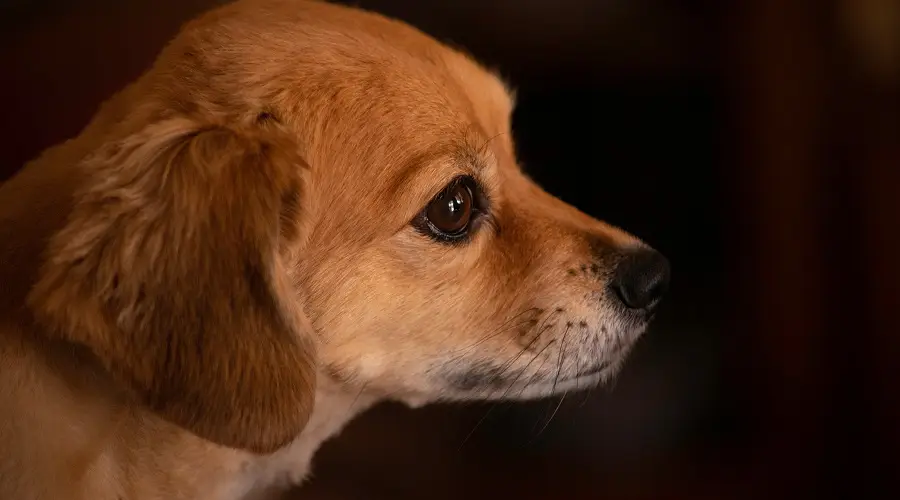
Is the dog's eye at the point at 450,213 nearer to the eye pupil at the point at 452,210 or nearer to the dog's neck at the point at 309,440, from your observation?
the eye pupil at the point at 452,210

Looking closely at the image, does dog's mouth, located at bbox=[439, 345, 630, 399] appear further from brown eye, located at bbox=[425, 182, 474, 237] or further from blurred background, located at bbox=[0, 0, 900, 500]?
blurred background, located at bbox=[0, 0, 900, 500]

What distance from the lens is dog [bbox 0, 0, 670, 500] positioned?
34.7 inches

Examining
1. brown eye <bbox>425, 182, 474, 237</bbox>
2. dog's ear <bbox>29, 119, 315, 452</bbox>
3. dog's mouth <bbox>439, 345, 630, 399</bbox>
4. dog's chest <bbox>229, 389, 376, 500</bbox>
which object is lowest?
dog's chest <bbox>229, 389, 376, 500</bbox>

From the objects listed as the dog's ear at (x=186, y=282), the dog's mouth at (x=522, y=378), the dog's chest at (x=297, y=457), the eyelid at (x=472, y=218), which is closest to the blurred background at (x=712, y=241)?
the dog's chest at (x=297, y=457)

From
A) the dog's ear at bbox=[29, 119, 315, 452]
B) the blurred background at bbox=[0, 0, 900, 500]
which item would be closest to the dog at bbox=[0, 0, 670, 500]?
the dog's ear at bbox=[29, 119, 315, 452]

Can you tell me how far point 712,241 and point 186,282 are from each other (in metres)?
1.89

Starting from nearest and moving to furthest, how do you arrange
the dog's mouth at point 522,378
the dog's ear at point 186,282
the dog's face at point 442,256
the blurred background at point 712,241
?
1. the dog's ear at point 186,282
2. the dog's face at point 442,256
3. the dog's mouth at point 522,378
4. the blurred background at point 712,241

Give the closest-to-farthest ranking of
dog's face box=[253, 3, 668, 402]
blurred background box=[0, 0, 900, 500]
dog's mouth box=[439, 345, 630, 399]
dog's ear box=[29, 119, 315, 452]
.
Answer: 1. dog's ear box=[29, 119, 315, 452]
2. dog's face box=[253, 3, 668, 402]
3. dog's mouth box=[439, 345, 630, 399]
4. blurred background box=[0, 0, 900, 500]

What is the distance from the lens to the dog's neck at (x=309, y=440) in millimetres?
1123

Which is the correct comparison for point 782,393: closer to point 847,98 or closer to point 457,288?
point 847,98

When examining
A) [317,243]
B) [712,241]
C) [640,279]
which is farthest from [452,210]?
[712,241]

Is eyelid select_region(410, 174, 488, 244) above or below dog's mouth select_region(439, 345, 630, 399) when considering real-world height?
above

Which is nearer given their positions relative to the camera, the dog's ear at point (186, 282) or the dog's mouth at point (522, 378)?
the dog's ear at point (186, 282)

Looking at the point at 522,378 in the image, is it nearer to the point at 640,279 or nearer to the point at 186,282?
the point at 640,279
